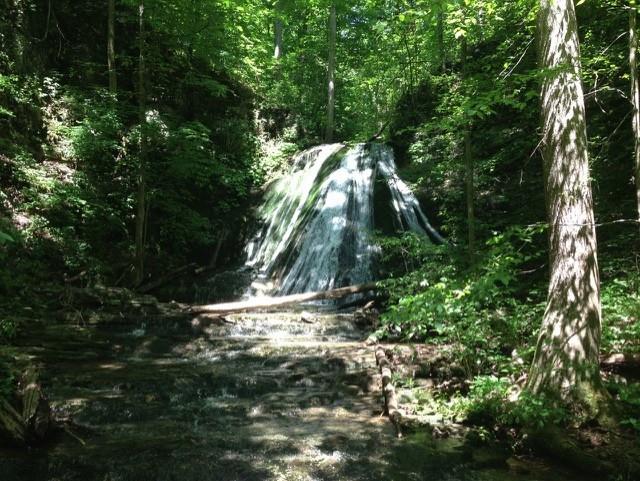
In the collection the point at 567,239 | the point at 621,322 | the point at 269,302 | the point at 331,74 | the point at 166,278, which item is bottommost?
the point at 269,302

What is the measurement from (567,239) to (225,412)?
396cm

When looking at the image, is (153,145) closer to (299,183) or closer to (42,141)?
(42,141)

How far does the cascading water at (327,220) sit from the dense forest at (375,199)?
0.12 meters

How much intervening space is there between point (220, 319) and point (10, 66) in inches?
332

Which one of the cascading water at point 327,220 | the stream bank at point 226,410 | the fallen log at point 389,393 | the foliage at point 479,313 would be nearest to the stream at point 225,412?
the stream bank at point 226,410

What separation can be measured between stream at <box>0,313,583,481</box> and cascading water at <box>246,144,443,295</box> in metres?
3.58

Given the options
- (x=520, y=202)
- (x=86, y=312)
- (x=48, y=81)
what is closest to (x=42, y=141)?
(x=48, y=81)

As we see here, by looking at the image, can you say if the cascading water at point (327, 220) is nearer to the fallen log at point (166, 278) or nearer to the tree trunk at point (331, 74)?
the fallen log at point (166, 278)

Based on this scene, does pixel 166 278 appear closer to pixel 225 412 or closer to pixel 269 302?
pixel 269 302

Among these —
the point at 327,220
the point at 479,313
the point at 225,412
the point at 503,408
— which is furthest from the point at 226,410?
the point at 327,220

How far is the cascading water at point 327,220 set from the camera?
1209 cm

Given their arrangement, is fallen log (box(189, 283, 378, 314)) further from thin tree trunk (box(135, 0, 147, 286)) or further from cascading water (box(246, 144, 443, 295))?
thin tree trunk (box(135, 0, 147, 286))

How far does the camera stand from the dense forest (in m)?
4.08

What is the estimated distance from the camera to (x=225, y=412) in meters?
5.21
